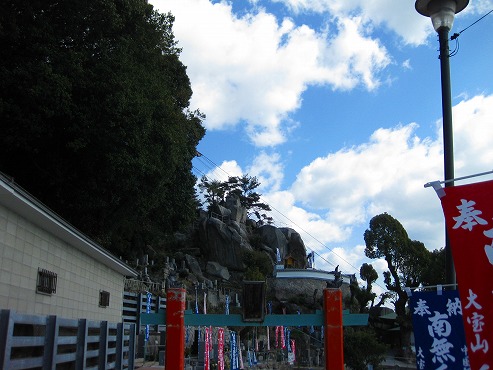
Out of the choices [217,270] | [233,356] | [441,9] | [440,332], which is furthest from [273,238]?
[441,9]

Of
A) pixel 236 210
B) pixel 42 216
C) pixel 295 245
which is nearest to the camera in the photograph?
pixel 42 216

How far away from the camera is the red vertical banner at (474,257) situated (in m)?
3.83

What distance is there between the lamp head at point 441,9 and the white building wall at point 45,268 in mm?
6908

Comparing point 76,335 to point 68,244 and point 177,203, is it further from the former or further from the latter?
point 177,203

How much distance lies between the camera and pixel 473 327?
389 centimetres

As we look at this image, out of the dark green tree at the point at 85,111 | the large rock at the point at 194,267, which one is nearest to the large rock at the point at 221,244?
the large rock at the point at 194,267

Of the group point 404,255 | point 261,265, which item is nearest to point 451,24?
point 404,255

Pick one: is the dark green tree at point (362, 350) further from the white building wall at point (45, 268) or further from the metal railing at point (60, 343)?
the metal railing at point (60, 343)

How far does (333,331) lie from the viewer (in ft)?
48.2

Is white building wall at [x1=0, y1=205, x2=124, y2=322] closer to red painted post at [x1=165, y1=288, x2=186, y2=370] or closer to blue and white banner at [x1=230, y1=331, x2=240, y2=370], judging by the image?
red painted post at [x1=165, y1=288, x2=186, y2=370]

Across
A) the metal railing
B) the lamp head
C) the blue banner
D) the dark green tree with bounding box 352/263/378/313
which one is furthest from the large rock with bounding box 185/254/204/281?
the lamp head

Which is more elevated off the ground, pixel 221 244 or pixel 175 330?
pixel 221 244

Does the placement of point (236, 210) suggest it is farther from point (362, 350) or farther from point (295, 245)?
point (362, 350)

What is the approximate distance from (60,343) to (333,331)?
923 centimetres
